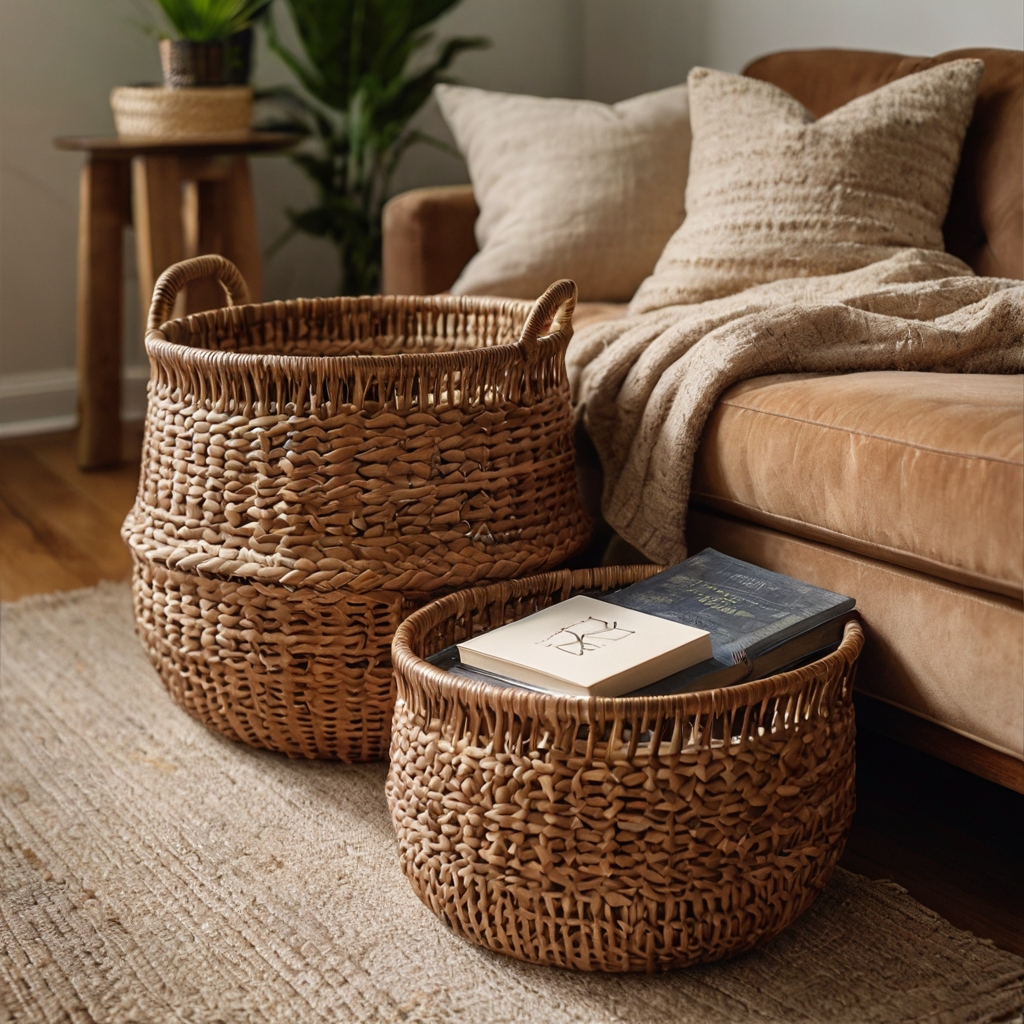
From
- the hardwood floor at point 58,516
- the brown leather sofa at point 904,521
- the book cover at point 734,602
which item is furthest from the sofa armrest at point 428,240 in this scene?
the book cover at point 734,602

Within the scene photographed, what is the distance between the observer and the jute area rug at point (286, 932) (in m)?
0.93

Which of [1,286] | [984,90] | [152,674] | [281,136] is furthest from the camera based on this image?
[1,286]

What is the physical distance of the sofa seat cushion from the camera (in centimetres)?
98

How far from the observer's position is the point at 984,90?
1.70 m

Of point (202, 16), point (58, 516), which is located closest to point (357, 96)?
point (202, 16)

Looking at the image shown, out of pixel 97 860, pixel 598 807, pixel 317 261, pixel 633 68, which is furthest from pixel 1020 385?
pixel 317 261

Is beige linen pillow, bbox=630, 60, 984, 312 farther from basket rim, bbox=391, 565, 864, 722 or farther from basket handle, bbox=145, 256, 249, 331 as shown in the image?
basket rim, bbox=391, 565, 864, 722

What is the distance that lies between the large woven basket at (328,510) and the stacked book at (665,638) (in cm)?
16

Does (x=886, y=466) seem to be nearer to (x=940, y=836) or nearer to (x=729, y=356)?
(x=729, y=356)

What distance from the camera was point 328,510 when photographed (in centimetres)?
117

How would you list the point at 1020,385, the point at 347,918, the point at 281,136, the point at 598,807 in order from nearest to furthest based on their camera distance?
the point at 598,807 < the point at 347,918 < the point at 1020,385 < the point at 281,136

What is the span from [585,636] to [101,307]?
177cm

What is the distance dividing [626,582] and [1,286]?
2.09m

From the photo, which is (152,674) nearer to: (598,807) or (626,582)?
(626,582)
